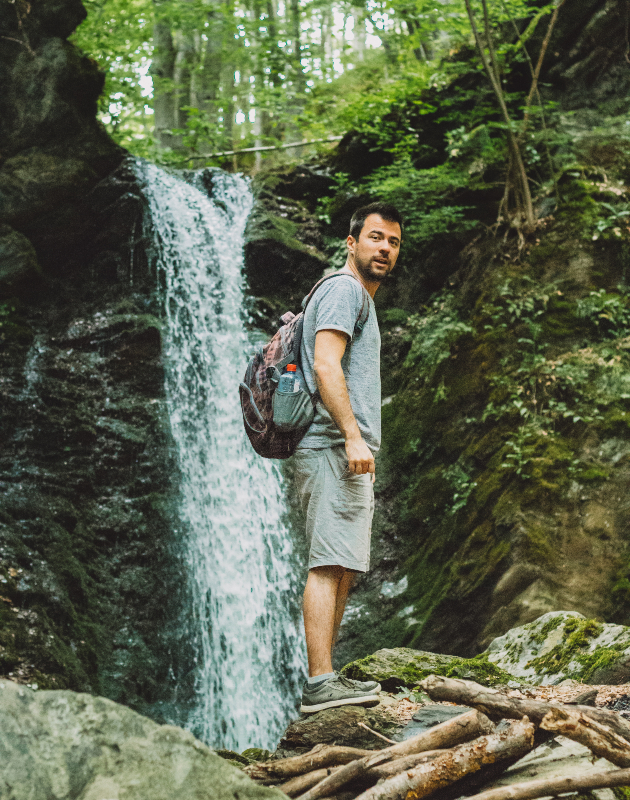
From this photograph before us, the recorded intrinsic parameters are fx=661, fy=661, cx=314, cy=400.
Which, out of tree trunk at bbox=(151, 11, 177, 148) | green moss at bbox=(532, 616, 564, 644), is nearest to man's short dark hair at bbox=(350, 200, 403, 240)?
green moss at bbox=(532, 616, 564, 644)

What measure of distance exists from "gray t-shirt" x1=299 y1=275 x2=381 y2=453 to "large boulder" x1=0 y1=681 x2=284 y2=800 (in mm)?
1421

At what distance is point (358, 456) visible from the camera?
260cm

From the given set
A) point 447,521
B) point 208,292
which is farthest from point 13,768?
point 208,292

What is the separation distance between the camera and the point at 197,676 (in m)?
6.69

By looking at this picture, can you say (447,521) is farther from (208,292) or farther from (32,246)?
(32,246)

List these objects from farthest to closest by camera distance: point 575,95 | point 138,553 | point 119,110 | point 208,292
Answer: point 119,110, point 208,292, point 575,95, point 138,553

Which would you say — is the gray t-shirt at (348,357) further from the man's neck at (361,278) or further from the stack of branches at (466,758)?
the stack of branches at (466,758)

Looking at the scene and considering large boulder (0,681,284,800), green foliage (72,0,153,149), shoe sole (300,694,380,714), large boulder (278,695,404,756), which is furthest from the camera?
green foliage (72,0,153,149)

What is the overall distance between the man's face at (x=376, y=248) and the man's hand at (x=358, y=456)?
34.4 inches

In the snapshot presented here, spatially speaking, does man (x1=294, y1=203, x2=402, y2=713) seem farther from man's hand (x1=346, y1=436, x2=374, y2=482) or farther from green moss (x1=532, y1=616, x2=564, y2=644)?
green moss (x1=532, y1=616, x2=564, y2=644)

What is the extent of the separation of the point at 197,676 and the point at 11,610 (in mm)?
2038

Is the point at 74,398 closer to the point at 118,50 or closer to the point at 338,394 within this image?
the point at 338,394

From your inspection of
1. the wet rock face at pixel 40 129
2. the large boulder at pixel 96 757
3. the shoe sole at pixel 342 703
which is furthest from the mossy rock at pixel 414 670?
the wet rock face at pixel 40 129

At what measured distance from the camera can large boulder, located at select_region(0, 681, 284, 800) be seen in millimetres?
1436
